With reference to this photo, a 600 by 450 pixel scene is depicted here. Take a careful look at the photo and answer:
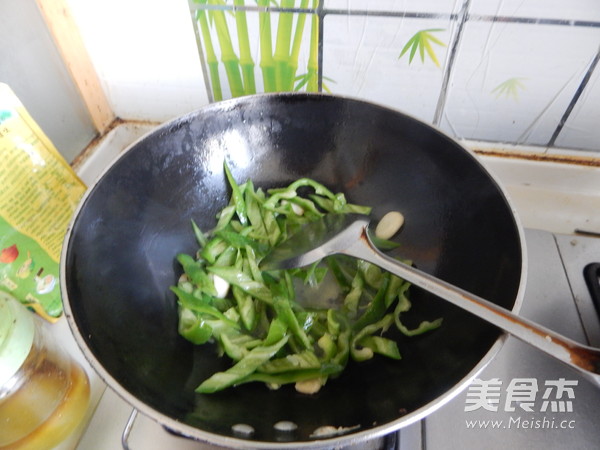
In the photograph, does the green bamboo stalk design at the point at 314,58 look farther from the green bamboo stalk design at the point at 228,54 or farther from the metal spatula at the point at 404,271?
the metal spatula at the point at 404,271

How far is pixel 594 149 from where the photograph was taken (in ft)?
2.44

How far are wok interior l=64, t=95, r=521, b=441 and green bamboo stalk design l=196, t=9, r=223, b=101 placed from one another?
0.41 ft

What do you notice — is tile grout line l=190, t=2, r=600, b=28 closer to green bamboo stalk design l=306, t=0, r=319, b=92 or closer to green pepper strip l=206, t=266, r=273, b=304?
green bamboo stalk design l=306, t=0, r=319, b=92

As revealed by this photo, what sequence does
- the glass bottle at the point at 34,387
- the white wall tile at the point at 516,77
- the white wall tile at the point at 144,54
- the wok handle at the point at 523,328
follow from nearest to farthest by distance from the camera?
the wok handle at the point at 523,328, the glass bottle at the point at 34,387, the white wall tile at the point at 516,77, the white wall tile at the point at 144,54

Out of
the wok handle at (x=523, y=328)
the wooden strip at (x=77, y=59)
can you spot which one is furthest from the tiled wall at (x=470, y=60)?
the wok handle at (x=523, y=328)

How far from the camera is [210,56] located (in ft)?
2.48

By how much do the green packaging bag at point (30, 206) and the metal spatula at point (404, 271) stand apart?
34cm

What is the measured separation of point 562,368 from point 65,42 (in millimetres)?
926

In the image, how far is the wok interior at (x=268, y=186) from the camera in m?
0.51

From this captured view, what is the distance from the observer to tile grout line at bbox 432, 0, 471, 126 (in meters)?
0.62

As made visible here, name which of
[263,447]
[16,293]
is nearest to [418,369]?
[263,447]

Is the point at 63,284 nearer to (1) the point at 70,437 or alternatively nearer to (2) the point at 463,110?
(1) the point at 70,437

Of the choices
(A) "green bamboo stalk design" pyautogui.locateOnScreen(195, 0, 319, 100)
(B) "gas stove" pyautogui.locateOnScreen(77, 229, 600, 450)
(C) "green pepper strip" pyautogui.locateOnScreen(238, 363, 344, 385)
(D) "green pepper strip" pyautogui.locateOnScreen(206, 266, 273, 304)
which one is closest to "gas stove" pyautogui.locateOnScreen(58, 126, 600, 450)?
(B) "gas stove" pyautogui.locateOnScreen(77, 229, 600, 450)

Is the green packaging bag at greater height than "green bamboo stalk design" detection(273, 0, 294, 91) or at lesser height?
lesser
